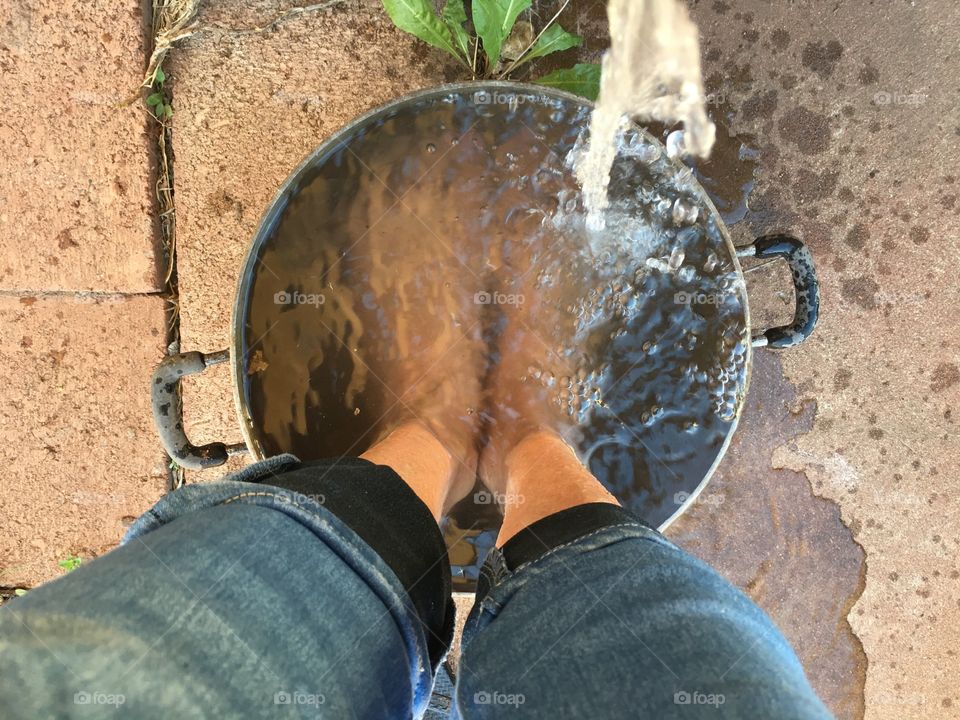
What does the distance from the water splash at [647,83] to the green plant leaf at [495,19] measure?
13 centimetres

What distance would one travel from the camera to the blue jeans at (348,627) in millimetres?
324

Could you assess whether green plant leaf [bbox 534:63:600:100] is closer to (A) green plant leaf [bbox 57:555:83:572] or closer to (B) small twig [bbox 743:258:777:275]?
(B) small twig [bbox 743:258:777:275]

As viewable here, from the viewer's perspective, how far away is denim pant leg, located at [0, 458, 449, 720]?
1.04 ft

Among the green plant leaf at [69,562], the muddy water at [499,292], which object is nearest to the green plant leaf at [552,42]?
the muddy water at [499,292]

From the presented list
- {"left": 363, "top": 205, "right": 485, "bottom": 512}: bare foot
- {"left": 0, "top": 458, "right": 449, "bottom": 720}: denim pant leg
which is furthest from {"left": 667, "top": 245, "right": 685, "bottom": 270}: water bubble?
{"left": 0, "top": 458, "right": 449, "bottom": 720}: denim pant leg

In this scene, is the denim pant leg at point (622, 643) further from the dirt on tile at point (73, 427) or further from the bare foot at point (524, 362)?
the dirt on tile at point (73, 427)

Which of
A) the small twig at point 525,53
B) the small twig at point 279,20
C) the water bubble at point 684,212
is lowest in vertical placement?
the water bubble at point 684,212

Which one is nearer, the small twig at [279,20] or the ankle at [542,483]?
the ankle at [542,483]

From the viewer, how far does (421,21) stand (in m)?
0.79

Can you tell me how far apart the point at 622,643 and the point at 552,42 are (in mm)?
724

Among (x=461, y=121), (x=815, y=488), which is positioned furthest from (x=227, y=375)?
(x=815, y=488)

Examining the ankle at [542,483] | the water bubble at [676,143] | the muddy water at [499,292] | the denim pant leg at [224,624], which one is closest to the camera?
the denim pant leg at [224,624]

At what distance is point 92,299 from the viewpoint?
925 millimetres

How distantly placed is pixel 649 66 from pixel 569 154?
0.56 feet
